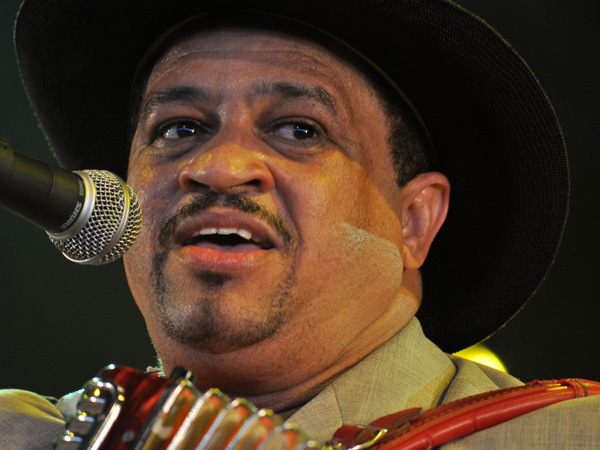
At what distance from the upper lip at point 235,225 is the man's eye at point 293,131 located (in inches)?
11.0

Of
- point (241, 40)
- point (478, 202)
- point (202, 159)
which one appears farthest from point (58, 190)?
point (478, 202)

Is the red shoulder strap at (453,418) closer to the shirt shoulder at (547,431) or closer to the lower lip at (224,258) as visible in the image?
the shirt shoulder at (547,431)

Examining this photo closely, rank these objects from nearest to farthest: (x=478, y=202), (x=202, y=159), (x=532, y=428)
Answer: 1. (x=532, y=428)
2. (x=202, y=159)
3. (x=478, y=202)

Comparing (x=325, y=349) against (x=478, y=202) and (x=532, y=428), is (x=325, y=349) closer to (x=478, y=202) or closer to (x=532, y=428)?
(x=532, y=428)

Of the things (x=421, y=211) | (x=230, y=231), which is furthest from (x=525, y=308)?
(x=230, y=231)

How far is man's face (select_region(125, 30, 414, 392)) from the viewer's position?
5.89 ft

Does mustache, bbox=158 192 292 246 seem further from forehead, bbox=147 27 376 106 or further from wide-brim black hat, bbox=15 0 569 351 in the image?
wide-brim black hat, bbox=15 0 569 351

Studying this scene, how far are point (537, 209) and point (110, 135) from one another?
1.30 m

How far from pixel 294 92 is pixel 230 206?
1.18 ft

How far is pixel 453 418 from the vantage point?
146 cm

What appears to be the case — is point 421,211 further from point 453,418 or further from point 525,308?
point 525,308

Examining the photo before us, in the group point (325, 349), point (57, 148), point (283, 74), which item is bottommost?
point (325, 349)

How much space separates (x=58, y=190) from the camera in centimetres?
108

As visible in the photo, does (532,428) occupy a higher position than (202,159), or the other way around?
(202,159)
